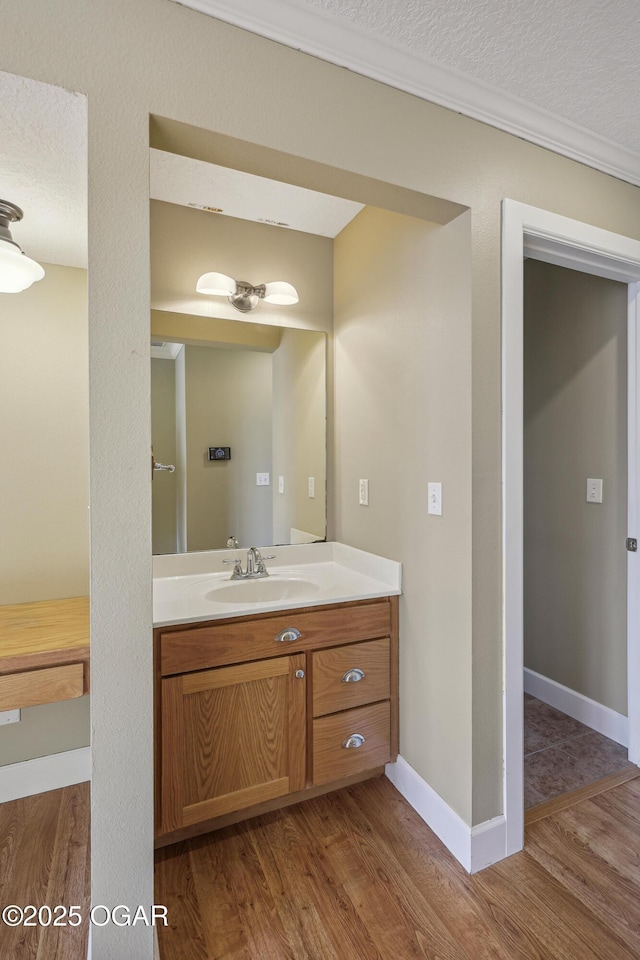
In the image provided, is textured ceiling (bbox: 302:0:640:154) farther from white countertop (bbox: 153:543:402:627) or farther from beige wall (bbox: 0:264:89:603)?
white countertop (bbox: 153:543:402:627)

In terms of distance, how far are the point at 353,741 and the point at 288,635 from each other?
0.52 meters

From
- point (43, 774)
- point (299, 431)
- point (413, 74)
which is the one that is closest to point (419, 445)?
point (299, 431)

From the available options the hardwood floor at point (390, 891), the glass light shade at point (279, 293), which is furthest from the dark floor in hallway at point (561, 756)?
the glass light shade at point (279, 293)

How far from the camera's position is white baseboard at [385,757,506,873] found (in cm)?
151

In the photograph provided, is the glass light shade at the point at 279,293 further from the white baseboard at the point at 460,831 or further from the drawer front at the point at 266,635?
the white baseboard at the point at 460,831

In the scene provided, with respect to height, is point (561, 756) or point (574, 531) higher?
point (574, 531)

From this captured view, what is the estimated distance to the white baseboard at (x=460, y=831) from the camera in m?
1.51

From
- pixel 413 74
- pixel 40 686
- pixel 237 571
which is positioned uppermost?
pixel 413 74

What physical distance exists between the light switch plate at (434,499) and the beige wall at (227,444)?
849 mm

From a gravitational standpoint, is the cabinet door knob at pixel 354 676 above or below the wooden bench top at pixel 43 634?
below

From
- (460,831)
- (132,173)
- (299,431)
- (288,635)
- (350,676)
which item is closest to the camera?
(132,173)

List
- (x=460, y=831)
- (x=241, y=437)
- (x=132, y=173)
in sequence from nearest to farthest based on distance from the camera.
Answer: (x=132, y=173) → (x=460, y=831) → (x=241, y=437)

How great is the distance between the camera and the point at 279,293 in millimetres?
2191

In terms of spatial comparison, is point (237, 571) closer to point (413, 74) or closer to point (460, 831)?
point (460, 831)
